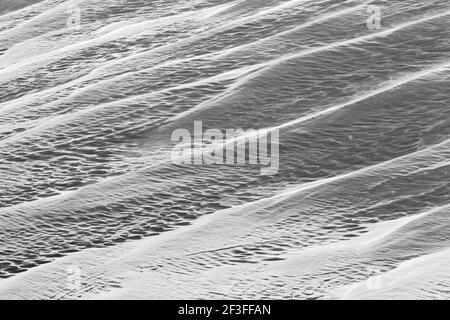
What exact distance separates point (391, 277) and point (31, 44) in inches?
164

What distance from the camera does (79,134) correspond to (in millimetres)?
6082

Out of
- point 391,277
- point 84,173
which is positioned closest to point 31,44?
point 84,173

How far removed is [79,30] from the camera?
7855mm

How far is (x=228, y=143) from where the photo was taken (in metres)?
5.79

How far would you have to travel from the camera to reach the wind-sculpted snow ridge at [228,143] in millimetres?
4648

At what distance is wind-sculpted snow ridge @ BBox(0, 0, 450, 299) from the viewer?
183 inches
